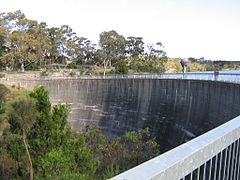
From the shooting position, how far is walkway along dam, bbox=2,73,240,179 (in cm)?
172

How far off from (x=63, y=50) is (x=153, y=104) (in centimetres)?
3343

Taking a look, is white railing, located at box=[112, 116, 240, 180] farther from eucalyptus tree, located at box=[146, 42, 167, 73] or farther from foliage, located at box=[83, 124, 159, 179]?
eucalyptus tree, located at box=[146, 42, 167, 73]

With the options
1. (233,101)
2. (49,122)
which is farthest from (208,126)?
(49,122)

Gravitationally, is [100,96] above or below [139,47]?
below

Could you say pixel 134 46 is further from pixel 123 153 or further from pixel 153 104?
pixel 123 153

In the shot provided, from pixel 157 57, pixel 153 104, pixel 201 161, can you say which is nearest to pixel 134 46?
pixel 157 57

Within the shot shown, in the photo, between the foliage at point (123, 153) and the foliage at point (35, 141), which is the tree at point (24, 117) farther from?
the foliage at point (123, 153)

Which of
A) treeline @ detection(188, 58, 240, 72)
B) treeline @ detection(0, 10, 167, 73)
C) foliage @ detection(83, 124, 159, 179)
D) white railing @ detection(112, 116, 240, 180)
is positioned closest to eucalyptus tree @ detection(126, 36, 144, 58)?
treeline @ detection(0, 10, 167, 73)

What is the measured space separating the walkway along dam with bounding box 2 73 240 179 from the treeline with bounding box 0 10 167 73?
1222 cm

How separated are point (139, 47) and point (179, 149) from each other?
5716 centimetres

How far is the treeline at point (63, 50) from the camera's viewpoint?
44.7m

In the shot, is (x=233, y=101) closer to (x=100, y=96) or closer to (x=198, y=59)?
(x=100, y=96)

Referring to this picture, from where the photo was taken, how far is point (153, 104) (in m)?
25.9

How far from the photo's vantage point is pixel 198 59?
65.1 metres
